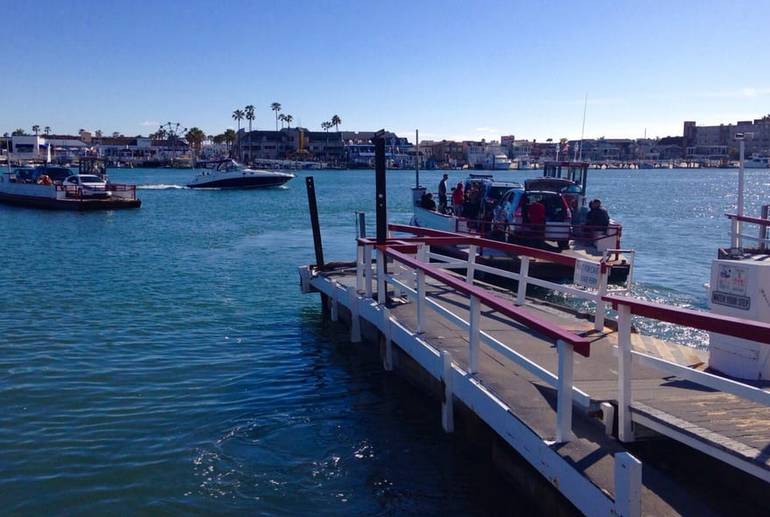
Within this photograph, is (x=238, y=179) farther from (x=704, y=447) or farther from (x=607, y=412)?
(x=704, y=447)

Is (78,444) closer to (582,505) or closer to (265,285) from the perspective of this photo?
(582,505)

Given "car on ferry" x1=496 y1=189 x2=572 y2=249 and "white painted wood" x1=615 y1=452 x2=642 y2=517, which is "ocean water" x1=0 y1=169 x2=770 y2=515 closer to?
"white painted wood" x1=615 y1=452 x2=642 y2=517

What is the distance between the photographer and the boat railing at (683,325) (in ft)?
16.4

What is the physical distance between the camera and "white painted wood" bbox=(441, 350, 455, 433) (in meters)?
8.56

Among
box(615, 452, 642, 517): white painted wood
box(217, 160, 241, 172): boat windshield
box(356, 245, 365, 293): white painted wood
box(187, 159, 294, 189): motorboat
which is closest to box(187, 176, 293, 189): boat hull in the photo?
box(187, 159, 294, 189): motorboat

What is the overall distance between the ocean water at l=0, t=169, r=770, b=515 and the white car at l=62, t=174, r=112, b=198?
27591mm

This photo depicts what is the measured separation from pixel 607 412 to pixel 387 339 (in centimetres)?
526

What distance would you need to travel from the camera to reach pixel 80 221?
144 feet

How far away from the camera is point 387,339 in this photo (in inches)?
447

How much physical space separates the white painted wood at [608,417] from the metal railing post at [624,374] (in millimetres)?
146

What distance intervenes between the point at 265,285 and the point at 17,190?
40.5 m

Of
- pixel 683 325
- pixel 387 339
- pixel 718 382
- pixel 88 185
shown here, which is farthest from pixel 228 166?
pixel 718 382

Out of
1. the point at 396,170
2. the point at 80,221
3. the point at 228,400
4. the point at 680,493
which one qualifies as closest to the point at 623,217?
the point at 80,221

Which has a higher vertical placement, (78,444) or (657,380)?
(657,380)
